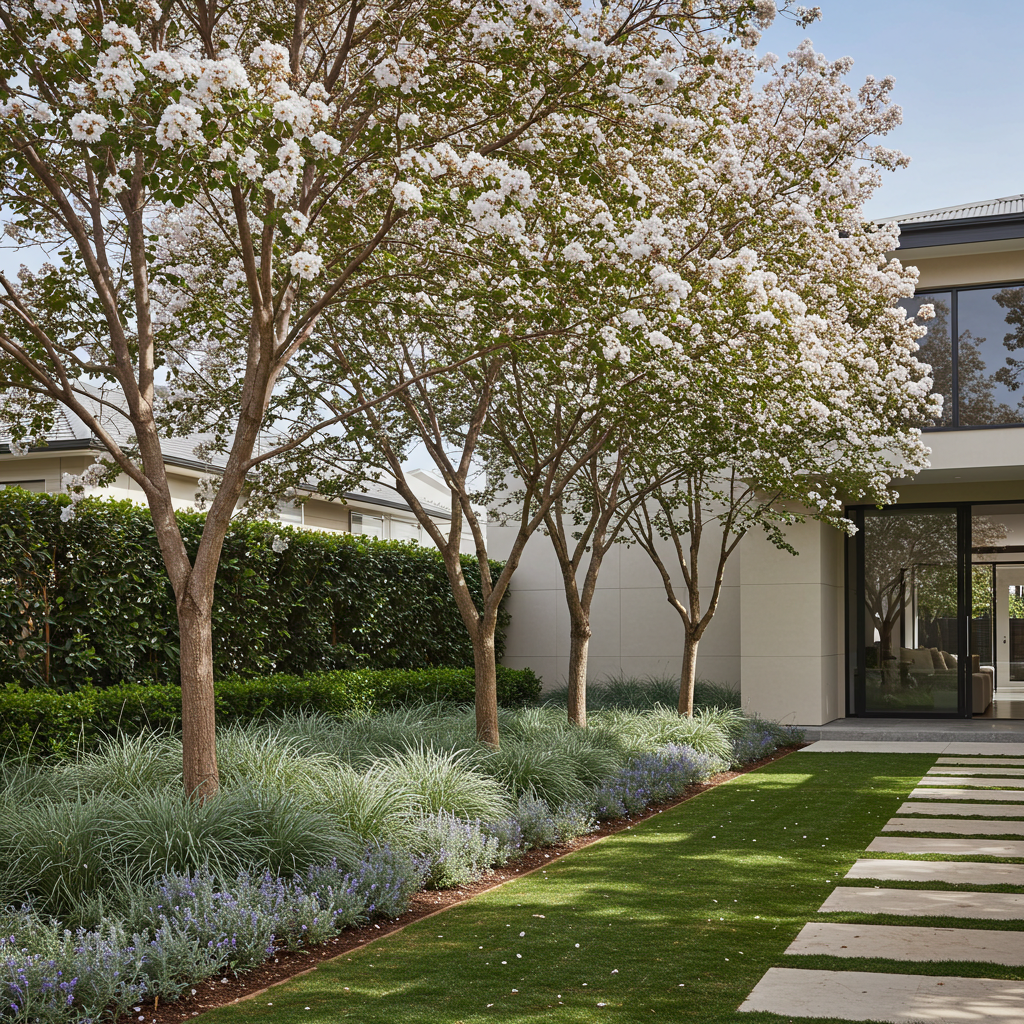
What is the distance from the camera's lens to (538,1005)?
4066 mm

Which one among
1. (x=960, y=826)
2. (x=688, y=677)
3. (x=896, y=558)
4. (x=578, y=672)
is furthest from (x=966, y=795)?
(x=896, y=558)

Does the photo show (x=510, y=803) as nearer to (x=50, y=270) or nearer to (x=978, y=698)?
(x=50, y=270)

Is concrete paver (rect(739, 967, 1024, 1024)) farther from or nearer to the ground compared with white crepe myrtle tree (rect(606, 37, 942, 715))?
nearer to the ground

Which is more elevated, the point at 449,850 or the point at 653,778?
the point at 449,850

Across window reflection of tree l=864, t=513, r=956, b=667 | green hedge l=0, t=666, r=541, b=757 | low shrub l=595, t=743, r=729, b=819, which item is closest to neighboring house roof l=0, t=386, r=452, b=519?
Answer: green hedge l=0, t=666, r=541, b=757

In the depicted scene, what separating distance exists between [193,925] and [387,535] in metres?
17.3

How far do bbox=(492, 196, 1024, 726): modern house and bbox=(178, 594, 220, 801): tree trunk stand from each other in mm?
10800

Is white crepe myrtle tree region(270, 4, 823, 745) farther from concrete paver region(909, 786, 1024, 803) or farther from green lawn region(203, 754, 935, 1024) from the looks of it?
concrete paver region(909, 786, 1024, 803)

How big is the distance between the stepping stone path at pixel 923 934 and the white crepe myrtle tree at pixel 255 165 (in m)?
3.24

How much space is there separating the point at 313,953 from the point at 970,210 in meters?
15.4

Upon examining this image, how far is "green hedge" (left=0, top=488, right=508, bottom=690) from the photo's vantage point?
8.16m

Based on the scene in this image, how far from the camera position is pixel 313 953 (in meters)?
4.85

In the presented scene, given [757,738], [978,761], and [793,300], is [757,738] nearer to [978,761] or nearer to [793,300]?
[978,761]

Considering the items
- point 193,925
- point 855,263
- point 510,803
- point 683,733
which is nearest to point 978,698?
point 683,733
